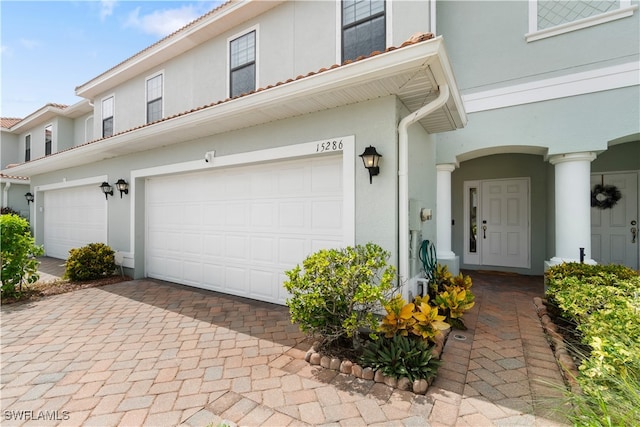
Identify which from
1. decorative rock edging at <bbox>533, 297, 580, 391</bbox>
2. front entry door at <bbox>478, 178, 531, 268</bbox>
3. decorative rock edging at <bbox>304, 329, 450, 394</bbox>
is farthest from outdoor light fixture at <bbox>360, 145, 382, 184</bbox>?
front entry door at <bbox>478, 178, 531, 268</bbox>

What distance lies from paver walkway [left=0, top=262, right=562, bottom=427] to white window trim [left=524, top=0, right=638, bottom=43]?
520 cm

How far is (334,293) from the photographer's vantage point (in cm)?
315

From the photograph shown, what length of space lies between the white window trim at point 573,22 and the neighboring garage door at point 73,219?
1097 centimetres

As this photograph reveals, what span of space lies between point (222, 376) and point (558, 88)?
286 inches

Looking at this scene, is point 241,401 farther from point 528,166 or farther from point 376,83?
point 528,166

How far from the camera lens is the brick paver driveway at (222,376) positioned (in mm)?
2348

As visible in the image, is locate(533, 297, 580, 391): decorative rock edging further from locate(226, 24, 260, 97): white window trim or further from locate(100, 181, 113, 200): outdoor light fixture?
locate(100, 181, 113, 200): outdoor light fixture

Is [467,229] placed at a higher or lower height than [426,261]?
higher

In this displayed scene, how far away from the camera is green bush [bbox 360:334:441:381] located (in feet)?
9.05

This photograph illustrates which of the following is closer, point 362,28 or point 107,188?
point 362,28

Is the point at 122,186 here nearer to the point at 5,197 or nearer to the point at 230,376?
the point at 230,376

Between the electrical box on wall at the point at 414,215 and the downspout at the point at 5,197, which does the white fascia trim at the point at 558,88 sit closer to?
the electrical box on wall at the point at 414,215

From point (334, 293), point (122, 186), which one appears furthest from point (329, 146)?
point (122, 186)

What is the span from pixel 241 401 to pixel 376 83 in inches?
144
